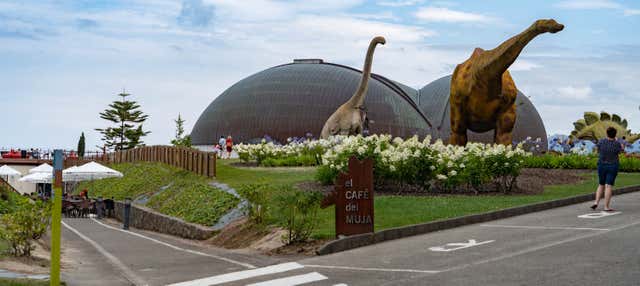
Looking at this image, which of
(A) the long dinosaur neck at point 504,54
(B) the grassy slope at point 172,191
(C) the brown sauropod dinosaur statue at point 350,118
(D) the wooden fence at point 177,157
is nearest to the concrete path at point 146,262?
(B) the grassy slope at point 172,191

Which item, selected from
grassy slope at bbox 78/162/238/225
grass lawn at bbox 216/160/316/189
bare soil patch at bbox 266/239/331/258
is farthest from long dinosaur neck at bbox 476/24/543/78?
bare soil patch at bbox 266/239/331/258

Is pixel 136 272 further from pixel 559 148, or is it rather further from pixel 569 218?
pixel 559 148

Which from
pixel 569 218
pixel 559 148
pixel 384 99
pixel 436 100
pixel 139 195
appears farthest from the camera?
pixel 436 100

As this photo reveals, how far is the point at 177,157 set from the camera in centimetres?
3600

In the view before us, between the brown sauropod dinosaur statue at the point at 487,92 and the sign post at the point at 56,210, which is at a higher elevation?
the brown sauropod dinosaur statue at the point at 487,92

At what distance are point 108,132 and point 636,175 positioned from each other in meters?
64.8

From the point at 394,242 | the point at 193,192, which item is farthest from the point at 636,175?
the point at 394,242

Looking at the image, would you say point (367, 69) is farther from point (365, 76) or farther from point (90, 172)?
point (90, 172)

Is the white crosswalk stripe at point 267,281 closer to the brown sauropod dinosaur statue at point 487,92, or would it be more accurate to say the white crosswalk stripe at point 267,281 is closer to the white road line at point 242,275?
the white road line at point 242,275

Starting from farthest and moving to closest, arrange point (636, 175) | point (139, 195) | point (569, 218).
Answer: point (139, 195), point (636, 175), point (569, 218)

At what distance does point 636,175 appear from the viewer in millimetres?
29766

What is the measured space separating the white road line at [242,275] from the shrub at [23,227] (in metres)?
4.15

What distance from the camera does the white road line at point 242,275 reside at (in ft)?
36.5

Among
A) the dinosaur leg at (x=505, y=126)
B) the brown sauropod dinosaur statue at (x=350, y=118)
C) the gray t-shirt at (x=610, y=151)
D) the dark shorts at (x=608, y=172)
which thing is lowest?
the dark shorts at (x=608, y=172)
